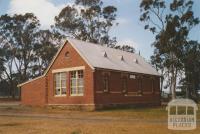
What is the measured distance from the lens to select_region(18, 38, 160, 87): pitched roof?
4578 centimetres

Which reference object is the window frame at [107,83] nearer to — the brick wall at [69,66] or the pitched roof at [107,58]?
the pitched roof at [107,58]

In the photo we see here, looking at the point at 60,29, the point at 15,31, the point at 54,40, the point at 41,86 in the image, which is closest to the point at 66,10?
the point at 60,29

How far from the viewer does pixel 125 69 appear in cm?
4950

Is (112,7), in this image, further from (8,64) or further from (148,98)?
(8,64)

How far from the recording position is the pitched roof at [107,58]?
45.8 metres

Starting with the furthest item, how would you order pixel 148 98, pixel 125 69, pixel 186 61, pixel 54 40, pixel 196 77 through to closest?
pixel 196 77 → pixel 54 40 → pixel 186 61 → pixel 148 98 → pixel 125 69

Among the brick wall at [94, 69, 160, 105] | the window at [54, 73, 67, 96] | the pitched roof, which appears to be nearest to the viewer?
the brick wall at [94, 69, 160, 105]

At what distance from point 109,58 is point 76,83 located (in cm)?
618

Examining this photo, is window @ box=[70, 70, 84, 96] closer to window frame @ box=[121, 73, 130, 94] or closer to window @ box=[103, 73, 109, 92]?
window @ box=[103, 73, 109, 92]

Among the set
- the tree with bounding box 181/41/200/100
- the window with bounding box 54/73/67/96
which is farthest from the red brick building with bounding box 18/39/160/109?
the tree with bounding box 181/41/200/100

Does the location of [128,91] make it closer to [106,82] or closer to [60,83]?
[106,82]

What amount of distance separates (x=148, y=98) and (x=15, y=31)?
4126 centimetres

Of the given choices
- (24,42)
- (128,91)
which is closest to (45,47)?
(24,42)

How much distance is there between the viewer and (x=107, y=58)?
49500 millimetres
